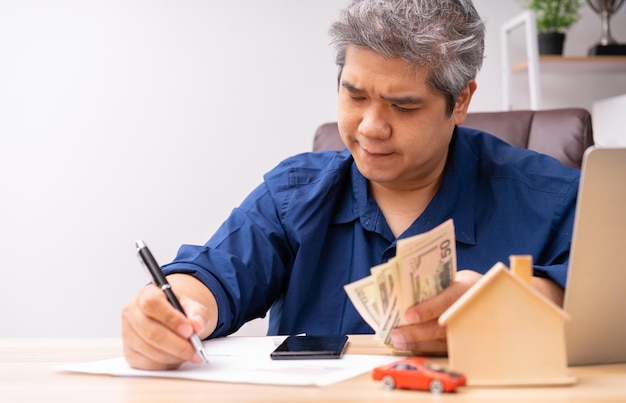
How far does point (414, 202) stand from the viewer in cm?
158

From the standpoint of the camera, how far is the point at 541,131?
1989 millimetres

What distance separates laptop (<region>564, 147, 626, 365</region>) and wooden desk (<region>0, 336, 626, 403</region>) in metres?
0.05

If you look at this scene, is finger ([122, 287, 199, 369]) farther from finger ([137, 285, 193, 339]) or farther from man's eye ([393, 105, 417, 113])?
man's eye ([393, 105, 417, 113])

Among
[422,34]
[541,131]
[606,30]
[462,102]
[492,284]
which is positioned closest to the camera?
[492,284]

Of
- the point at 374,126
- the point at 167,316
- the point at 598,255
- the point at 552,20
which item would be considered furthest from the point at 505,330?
the point at 552,20

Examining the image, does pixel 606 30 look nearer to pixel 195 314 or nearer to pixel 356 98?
→ pixel 356 98

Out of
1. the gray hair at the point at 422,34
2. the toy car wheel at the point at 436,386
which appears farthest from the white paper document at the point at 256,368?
the gray hair at the point at 422,34

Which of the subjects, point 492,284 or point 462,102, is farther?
point 462,102

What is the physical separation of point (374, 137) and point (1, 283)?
2335 millimetres

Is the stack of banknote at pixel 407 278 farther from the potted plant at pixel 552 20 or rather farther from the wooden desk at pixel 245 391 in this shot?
the potted plant at pixel 552 20

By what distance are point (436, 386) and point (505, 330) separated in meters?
0.09

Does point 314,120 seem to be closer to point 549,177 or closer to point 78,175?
point 78,175

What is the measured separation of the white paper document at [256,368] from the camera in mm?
889

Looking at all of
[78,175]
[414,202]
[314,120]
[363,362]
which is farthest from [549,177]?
[78,175]
